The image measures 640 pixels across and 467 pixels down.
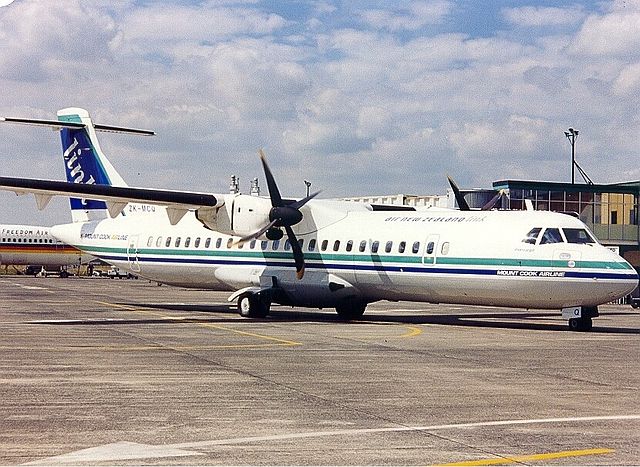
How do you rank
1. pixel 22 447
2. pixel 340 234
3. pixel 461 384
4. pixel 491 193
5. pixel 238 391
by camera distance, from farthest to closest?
1. pixel 491 193
2. pixel 340 234
3. pixel 461 384
4. pixel 238 391
5. pixel 22 447

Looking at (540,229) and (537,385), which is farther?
(540,229)

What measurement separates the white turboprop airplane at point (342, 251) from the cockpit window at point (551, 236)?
3cm

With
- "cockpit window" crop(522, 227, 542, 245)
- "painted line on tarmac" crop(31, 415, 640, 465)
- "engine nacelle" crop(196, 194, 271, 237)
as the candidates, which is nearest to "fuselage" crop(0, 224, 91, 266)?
"engine nacelle" crop(196, 194, 271, 237)

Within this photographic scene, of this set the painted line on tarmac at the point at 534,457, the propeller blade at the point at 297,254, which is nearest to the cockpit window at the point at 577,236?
the propeller blade at the point at 297,254

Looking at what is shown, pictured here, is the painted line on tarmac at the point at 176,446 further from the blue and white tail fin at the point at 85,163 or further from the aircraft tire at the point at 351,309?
the blue and white tail fin at the point at 85,163

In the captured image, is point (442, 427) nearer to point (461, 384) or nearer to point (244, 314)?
point (461, 384)

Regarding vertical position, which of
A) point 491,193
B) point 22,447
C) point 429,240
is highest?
point 491,193

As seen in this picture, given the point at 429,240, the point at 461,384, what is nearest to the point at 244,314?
the point at 429,240

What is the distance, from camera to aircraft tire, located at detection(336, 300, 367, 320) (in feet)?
88.5

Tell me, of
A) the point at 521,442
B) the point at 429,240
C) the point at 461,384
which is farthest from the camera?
the point at 429,240

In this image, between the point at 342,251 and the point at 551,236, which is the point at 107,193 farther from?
the point at 551,236

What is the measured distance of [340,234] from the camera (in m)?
27.0

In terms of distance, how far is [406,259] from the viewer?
81.8 ft

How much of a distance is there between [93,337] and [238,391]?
27.6ft
